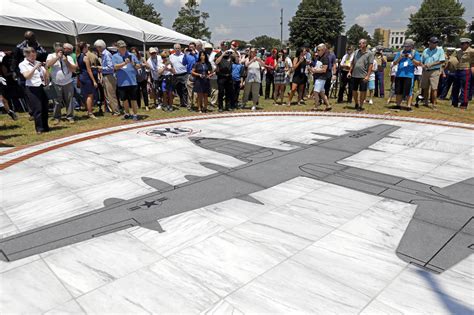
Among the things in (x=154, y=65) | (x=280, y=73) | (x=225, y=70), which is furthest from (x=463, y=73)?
(x=154, y=65)

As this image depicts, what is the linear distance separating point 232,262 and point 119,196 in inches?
69.5

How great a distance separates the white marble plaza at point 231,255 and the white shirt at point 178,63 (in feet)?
16.9

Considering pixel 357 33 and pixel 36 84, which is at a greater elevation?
pixel 357 33

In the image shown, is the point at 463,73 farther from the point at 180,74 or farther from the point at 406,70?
the point at 180,74

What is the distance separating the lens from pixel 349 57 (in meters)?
9.70

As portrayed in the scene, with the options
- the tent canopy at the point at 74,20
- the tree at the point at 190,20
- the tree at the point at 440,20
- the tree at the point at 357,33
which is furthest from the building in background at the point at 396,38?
the tent canopy at the point at 74,20

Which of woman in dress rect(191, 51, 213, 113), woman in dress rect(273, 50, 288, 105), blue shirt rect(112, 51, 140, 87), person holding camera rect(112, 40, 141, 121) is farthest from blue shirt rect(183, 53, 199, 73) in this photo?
woman in dress rect(273, 50, 288, 105)

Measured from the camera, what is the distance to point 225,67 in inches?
337

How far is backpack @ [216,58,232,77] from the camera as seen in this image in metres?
8.55

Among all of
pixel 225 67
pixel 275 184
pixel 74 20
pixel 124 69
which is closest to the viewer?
pixel 275 184

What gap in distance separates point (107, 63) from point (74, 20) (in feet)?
14.8

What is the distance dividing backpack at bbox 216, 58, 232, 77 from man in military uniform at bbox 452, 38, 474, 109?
20.9 ft

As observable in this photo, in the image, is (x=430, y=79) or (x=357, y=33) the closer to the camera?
(x=430, y=79)

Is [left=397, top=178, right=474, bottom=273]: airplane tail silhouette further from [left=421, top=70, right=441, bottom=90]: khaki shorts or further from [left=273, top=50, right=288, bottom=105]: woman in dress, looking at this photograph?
[left=273, top=50, right=288, bottom=105]: woman in dress
